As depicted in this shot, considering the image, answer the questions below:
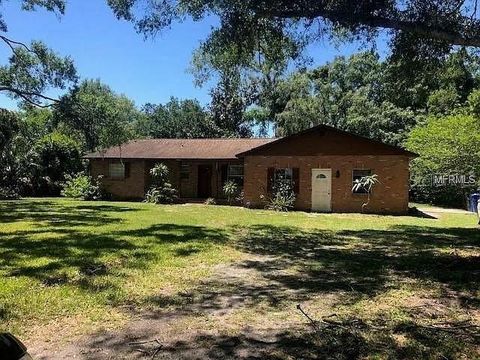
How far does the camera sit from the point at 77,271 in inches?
334

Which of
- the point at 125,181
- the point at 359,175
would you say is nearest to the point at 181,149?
the point at 125,181

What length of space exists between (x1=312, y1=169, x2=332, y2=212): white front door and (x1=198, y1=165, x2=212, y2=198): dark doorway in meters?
7.54

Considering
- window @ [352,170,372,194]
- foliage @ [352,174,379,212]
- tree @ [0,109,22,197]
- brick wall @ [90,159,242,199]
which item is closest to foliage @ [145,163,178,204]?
brick wall @ [90,159,242,199]

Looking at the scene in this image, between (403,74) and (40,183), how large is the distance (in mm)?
28375

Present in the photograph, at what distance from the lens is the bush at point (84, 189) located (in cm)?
2950

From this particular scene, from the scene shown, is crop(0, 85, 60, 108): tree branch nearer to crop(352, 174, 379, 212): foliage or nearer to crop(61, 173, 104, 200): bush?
crop(61, 173, 104, 200): bush

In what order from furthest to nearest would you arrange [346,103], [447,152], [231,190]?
1. [346,103]
2. [447,152]
3. [231,190]

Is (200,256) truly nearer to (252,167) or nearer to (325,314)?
(325,314)

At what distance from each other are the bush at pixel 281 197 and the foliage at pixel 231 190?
2.49 meters

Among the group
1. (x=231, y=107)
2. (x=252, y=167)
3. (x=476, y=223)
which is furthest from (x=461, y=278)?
(x=231, y=107)

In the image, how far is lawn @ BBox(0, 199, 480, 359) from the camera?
16.9ft

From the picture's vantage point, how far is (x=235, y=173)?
94.1ft

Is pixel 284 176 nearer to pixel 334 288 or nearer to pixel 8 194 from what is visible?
pixel 334 288

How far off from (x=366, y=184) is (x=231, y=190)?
7348 mm
